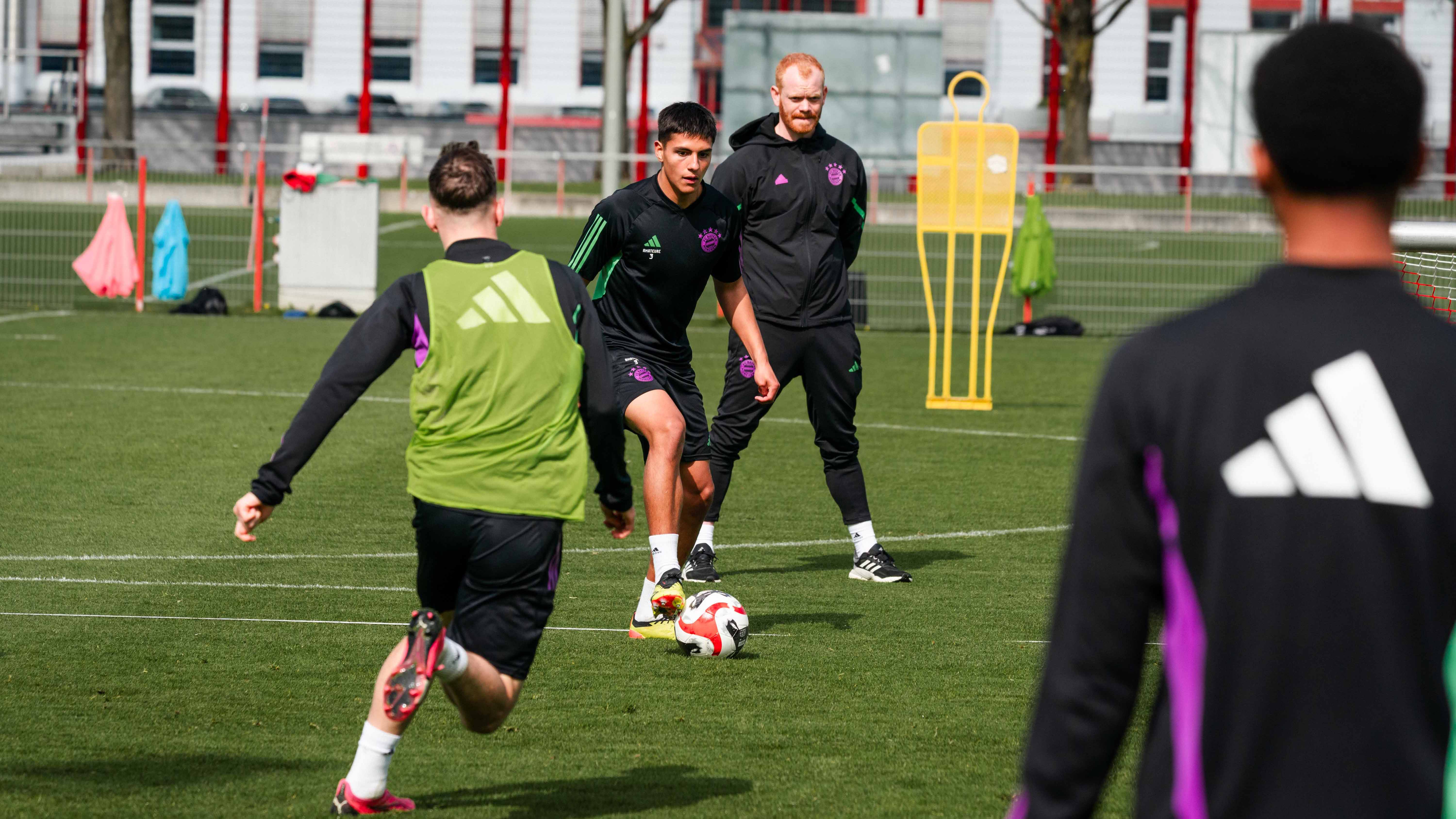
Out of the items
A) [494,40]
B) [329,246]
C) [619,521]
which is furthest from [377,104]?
[619,521]

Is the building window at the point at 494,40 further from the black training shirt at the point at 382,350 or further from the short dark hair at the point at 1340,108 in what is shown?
the short dark hair at the point at 1340,108

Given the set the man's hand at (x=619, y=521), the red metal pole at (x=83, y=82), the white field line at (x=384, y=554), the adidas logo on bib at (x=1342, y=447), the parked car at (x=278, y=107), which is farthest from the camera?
the parked car at (x=278, y=107)

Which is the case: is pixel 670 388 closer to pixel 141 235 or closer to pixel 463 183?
Result: pixel 463 183

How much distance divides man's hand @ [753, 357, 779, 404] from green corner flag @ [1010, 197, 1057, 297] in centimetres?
1238

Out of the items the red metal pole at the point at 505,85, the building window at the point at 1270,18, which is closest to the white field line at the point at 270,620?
the red metal pole at the point at 505,85

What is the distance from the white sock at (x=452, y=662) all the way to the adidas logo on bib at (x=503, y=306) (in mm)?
719

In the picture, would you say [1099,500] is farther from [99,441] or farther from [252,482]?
[99,441]

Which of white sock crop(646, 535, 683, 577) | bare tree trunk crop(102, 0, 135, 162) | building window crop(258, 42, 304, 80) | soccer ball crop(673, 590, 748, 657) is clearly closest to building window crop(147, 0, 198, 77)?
building window crop(258, 42, 304, 80)

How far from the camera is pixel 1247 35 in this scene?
39.0m

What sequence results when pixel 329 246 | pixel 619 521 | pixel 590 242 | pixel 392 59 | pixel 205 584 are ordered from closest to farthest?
pixel 619 521 < pixel 590 242 < pixel 205 584 < pixel 329 246 < pixel 392 59

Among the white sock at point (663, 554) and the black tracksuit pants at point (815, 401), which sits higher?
the black tracksuit pants at point (815, 401)

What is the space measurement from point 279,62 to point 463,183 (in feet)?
177

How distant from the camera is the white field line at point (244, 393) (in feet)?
41.4

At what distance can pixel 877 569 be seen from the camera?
760cm
